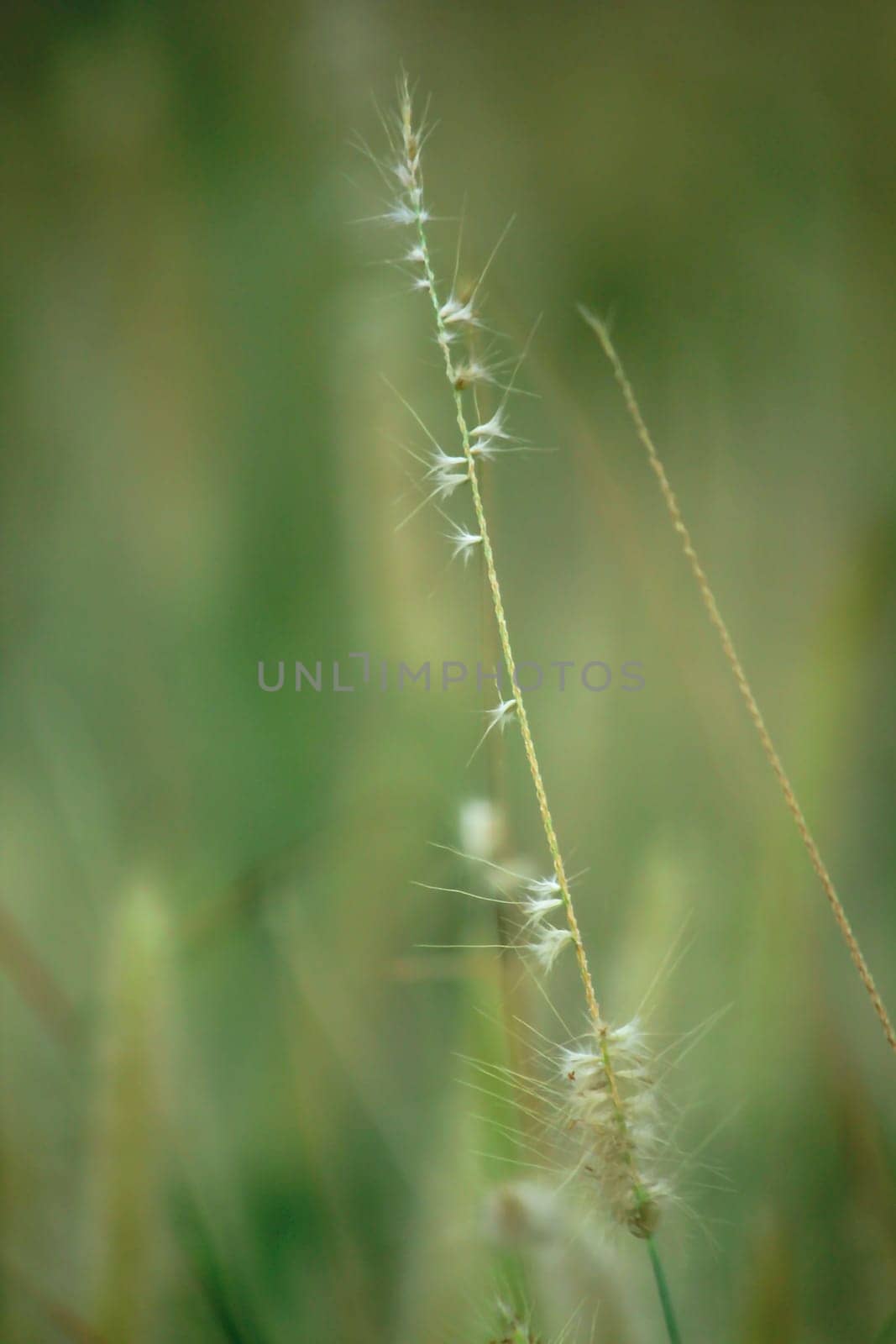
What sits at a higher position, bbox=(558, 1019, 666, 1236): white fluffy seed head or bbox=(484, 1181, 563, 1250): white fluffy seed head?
bbox=(558, 1019, 666, 1236): white fluffy seed head

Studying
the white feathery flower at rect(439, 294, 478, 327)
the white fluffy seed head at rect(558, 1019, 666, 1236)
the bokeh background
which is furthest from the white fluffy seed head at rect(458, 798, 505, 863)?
the white feathery flower at rect(439, 294, 478, 327)

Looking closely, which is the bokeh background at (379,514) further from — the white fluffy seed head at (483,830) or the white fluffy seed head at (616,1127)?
the white fluffy seed head at (616,1127)

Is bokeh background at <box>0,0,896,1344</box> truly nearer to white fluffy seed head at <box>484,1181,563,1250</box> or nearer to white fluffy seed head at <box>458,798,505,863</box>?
white fluffy seed head at <box>458,798,505,863</box>

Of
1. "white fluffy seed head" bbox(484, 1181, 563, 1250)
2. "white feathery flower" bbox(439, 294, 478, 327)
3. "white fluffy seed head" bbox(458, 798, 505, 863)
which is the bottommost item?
"white fluffy seed head" bbox(484, 1181, 563, 1250)

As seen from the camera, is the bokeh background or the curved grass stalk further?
the bokeh background

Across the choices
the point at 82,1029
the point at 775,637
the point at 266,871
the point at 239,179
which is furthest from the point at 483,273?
the point at 82,1029

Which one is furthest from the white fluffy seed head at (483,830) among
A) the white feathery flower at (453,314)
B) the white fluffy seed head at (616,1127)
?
the white feathery flower at (453,314)

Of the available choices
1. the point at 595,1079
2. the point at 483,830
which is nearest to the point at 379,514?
the point at 483,830

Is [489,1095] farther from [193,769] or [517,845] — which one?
[193,769]
